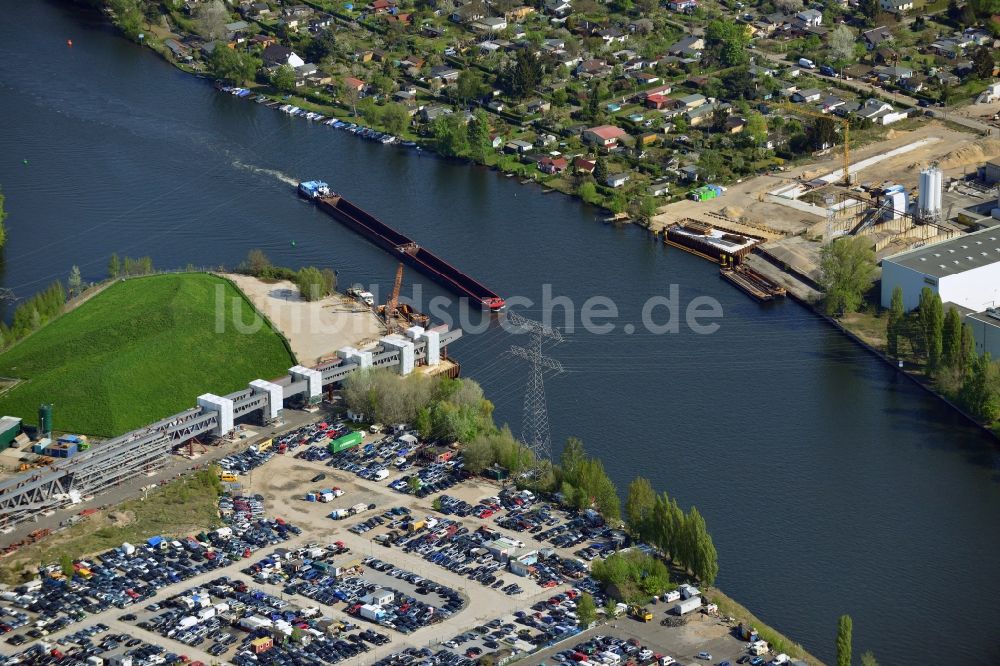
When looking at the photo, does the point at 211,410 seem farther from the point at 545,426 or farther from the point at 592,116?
the point at 592,116

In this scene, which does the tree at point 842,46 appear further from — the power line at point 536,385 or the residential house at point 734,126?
the power line at point 536,385

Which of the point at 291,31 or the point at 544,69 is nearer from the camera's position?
the point at 544,69

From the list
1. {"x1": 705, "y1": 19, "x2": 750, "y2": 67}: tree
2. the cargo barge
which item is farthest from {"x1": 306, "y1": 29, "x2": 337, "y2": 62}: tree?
{"x1": 705, "y1": 19, "x2": 750, "y2": 67}: tree

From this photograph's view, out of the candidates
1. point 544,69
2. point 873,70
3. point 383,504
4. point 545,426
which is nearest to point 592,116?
point 544,69

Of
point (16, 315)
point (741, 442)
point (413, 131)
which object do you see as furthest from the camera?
point (413, 131)

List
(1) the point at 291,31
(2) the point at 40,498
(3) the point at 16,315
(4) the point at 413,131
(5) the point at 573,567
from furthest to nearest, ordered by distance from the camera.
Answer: (1) the point at 291,31 < (4) the point at 413,131 < (3) the point at 16,315 < (2) the point at 40,498 < (5) the point at 573,567

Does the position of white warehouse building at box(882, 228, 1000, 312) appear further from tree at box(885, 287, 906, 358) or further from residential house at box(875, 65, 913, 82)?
residential house at box(875, 65, 913, 82)

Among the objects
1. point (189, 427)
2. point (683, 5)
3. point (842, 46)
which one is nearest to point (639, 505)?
point (189, 427)
